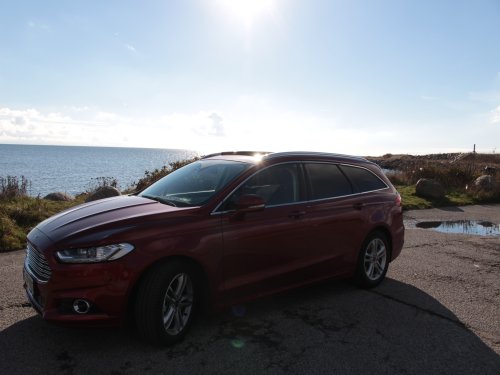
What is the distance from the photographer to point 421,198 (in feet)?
50.1

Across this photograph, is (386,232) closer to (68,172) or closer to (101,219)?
(101,219)

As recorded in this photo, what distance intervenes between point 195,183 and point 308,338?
6.53 feet

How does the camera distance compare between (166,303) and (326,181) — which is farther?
(326,181)

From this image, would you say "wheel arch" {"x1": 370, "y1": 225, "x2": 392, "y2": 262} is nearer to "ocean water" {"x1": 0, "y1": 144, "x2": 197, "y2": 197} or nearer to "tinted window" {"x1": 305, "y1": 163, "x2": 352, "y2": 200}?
"tinted window" {"x1": 305, "y1": 163, "x2": 352, "y2": 200}

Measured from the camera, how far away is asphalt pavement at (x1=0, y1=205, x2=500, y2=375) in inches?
140

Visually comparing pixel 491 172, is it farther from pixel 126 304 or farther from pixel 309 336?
pixel 126 304

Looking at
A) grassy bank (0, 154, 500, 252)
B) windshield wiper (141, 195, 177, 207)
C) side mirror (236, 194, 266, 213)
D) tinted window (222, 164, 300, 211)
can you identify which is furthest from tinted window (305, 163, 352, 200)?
grassy bank (0, 154, 500, 252)

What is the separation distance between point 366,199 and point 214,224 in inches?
97.2

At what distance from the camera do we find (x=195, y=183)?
15.7ft

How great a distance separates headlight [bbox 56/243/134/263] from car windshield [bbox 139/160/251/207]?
2.81 feet

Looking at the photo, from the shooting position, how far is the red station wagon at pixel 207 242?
352 cm

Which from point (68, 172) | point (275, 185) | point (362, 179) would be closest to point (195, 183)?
point (275, 185)

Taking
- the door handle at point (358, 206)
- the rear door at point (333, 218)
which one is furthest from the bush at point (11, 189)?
the door handle at point (358, 206)

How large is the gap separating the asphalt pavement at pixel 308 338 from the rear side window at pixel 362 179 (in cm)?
132
